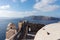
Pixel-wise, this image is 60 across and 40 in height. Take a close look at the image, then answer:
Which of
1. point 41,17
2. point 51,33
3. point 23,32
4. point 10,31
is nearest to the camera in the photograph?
point 51,33

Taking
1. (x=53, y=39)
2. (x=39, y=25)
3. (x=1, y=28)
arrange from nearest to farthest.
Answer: (x=53, y=39) → (x=39, y=25) → (x=1, y=28)

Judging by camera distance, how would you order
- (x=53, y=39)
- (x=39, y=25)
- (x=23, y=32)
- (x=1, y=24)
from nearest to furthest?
(x=53, y=39) → (x=23, y=32) → (x=39, y=25) → (x=1, y=24)

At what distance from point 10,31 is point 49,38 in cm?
148

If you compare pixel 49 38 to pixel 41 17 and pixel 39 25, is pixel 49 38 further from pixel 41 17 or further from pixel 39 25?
pixel 41 17

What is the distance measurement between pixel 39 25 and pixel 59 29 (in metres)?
1.94

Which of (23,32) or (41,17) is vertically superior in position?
(41,17)

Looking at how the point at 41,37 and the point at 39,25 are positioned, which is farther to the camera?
the point at 39,25

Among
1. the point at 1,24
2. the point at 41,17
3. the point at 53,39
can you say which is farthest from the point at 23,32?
the point at 1,24

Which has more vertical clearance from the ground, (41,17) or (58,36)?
(41,17)

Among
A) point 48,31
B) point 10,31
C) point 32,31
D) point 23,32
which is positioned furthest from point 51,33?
point 32,31

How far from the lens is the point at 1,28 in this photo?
941 cm

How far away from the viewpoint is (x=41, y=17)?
6691 mm

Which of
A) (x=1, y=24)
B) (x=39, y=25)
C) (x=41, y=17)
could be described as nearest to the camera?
(x=39, y=25)

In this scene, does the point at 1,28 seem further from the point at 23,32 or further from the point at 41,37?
the point at 41,37
